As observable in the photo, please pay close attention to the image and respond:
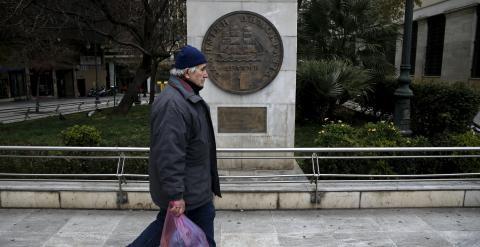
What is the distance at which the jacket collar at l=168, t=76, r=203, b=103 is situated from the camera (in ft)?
10.1

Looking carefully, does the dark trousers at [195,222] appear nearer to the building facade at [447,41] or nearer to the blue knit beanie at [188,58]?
the blue knit beanie at [188,58]

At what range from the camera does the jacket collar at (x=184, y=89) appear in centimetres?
309

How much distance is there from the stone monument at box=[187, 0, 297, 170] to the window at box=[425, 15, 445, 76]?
22412 millimetres

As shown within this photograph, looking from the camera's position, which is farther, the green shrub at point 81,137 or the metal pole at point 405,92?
the metal pole at point 405,92

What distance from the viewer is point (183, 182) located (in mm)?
3006

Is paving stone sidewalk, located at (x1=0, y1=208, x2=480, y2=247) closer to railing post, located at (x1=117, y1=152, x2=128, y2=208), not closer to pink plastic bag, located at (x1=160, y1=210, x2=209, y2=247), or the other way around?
railing post, located at (x1=117, y1=152, x2=128, y2=208)

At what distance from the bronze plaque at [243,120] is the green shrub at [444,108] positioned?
4.43m

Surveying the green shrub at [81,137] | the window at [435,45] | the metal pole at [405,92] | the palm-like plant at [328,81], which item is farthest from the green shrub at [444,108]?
the window at [435,45]

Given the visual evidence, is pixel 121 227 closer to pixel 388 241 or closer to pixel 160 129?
pixel 160 129

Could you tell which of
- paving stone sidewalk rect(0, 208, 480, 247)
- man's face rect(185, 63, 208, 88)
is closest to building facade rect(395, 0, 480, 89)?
paving stone sidewalk rect(0, 208, 480, 247)

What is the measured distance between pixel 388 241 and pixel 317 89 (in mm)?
7538

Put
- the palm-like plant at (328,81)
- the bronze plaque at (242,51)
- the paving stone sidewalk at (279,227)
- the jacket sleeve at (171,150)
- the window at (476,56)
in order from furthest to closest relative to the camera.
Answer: the window at (476,56) → the palm-like plant at (328,81) → the bronze plaque at (242,51) → the paving stone sidewalk at (279,227) → the jacket sleeve at (171,150)

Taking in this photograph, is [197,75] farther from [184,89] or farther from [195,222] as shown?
[195,222]

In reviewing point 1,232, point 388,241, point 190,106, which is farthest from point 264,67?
point 1,232
